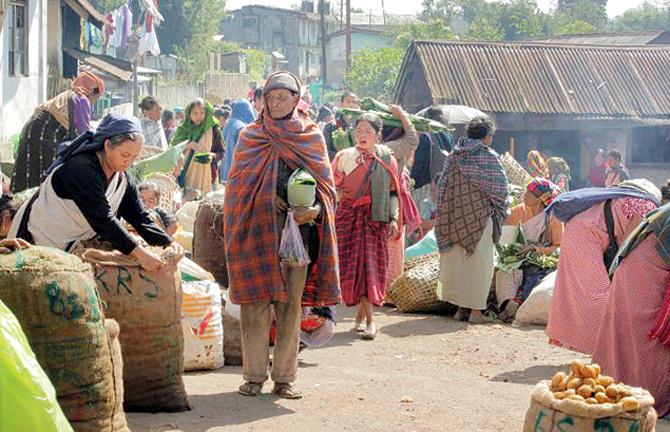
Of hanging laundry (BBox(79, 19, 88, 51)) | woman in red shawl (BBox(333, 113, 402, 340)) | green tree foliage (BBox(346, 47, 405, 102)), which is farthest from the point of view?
green tree foliage (BBox(346, 47, 405, 102))

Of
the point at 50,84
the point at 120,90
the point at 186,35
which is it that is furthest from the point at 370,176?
the point at 186,35

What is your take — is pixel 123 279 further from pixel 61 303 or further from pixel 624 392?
pixel 624 392

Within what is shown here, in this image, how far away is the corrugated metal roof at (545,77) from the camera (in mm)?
26406

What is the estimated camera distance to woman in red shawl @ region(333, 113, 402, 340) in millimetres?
10039

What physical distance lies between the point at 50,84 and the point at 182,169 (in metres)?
15.3

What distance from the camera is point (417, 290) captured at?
37.9 ft

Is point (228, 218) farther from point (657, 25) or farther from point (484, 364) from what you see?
point (657, 25)

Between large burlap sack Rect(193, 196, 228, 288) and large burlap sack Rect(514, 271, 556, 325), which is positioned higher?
large burlap sack Rect(193, 196, 228, 288)

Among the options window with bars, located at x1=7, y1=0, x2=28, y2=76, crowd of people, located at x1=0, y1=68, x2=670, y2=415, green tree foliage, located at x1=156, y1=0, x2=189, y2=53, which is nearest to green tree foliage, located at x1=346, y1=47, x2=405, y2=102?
green tree foliage, located at x1=156, y1=0, x2=189, y2=53

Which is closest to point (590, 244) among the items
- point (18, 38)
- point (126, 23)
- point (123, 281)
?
point (123, 281)

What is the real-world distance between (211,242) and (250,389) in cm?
224

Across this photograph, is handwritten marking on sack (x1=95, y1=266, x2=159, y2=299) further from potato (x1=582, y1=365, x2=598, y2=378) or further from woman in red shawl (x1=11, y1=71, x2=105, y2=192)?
woman in red shawl (x1=11, y1=71, x2=105, y2=192)

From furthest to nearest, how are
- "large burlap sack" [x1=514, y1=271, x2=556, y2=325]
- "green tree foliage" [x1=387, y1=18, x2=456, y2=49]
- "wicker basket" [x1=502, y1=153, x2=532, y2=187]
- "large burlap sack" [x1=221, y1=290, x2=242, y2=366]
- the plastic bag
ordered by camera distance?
"green tree foliage" [x1=387, y1=18, x2=456, y2=49] → "wicker basket" [x1=502, y1=153, x2=532, y2=187] → "large burlap sack" [x1=514, y1=271, x2=556, y2=325] → "large burlap sack" [x1=221, y1=290, x2=242, y2=366] → the plastic bag

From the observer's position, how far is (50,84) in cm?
2722
